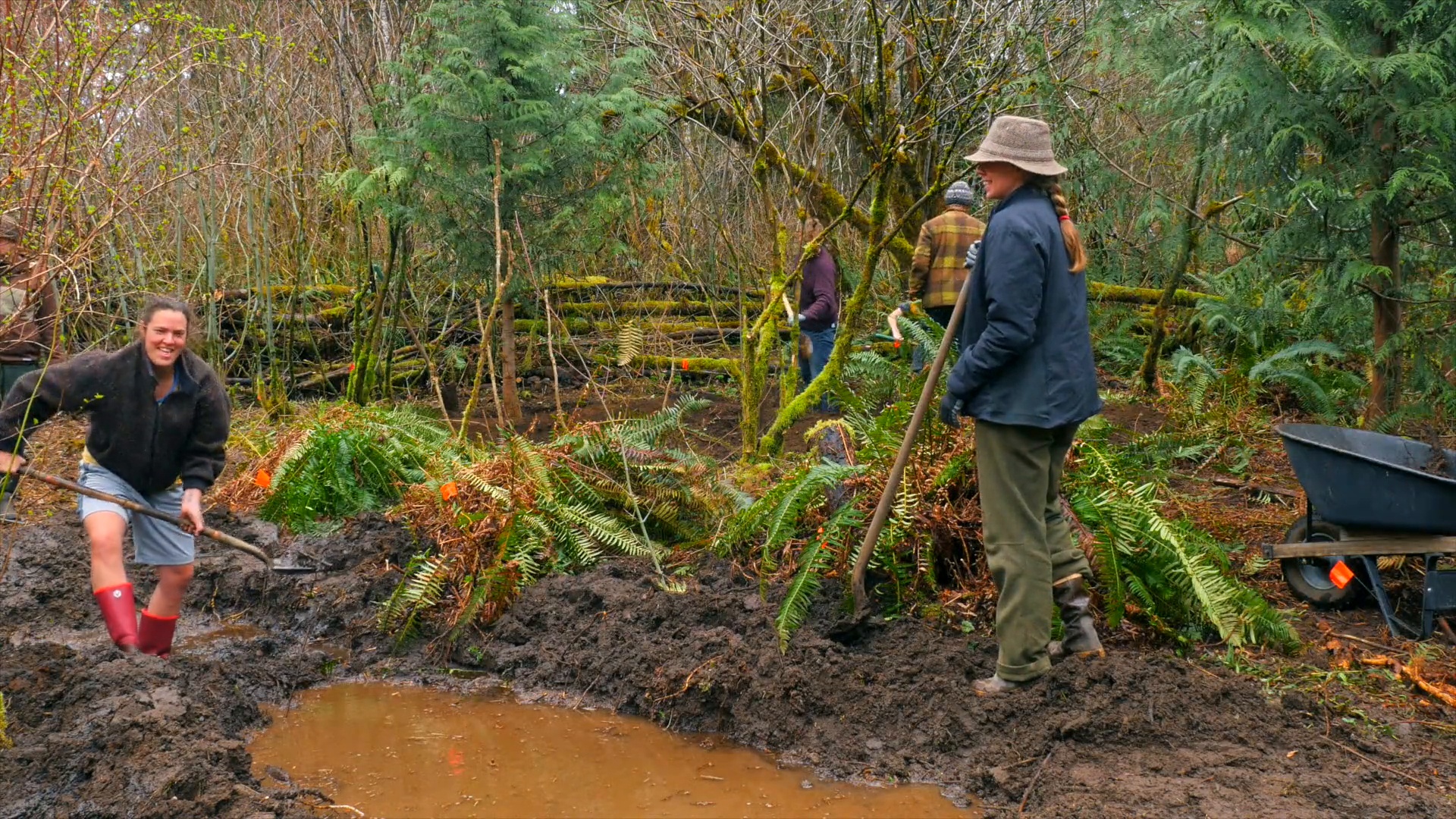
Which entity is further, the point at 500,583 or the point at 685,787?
the point at 500,583

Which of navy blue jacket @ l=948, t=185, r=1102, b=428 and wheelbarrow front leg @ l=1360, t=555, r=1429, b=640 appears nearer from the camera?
navy blue jacket @ l=948, t=185, r=1102, b=428

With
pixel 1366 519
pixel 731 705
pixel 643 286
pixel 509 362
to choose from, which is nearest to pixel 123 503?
pixel 731 705

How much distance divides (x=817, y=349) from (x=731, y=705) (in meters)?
6.18

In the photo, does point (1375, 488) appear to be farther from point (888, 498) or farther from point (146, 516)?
point (146, 516)

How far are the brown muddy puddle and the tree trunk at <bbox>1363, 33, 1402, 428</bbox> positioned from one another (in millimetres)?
4549

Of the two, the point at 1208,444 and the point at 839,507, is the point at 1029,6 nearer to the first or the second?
the point at 1208,444

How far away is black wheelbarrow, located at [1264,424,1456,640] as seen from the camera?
16.7 feet

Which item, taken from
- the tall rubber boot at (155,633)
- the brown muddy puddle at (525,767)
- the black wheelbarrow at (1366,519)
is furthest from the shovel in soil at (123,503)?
the black wheelbarrow at (1366,519)

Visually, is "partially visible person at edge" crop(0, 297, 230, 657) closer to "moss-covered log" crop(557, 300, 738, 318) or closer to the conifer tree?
the conifer tree

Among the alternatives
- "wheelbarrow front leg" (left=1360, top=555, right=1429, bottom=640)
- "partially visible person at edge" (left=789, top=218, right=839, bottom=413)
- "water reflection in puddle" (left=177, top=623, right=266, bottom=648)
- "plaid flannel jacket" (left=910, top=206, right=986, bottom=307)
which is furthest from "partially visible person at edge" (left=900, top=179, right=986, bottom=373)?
"water reflection in puddle" (left=177, top=623, right=266, bottom=648)

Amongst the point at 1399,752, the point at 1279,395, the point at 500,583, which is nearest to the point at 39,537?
the point at 500,583

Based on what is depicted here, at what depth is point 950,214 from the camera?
8.74 meters

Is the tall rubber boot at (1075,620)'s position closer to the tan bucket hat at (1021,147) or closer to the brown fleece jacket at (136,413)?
the tan bucket hat at (1021,147)

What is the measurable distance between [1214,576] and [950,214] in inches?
160
